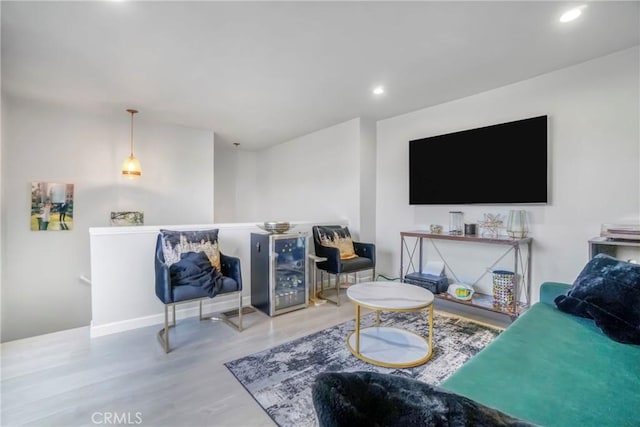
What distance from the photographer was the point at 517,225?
295 centimetres

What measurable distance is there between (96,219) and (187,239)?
2264 millimetres

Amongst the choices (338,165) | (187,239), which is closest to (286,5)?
(187,239)

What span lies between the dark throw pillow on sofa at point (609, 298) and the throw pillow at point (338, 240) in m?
2.26

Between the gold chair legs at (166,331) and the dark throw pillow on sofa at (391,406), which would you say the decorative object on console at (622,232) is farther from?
the gold chair legs at (166,331)

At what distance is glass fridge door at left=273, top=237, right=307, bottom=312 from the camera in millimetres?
3219

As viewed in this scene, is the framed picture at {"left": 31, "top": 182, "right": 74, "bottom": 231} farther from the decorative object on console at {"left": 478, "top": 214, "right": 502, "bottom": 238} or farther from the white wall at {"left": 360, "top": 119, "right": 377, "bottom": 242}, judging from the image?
the decorative object on console at {"left": 478, "top": 214, "right": 502, "bottom": 238}

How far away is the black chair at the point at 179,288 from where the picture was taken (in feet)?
7.84

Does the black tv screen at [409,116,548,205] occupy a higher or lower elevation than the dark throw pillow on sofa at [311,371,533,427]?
higher

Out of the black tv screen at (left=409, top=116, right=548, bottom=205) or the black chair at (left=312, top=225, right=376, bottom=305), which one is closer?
the black tv screen at (left=409, top=116, right=548, bottom=205)

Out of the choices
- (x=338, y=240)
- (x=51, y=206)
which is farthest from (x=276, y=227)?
(x=51, y=206)

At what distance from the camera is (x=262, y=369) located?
208 centimetres

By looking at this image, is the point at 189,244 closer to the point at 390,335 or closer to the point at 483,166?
the point at 390,335

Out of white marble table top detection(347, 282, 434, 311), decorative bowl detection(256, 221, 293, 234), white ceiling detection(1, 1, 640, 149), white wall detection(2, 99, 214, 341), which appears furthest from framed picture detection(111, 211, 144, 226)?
white marble table top detection(347, 282, 434, 311)

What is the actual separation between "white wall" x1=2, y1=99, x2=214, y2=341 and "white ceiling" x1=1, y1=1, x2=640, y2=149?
0.43 m
